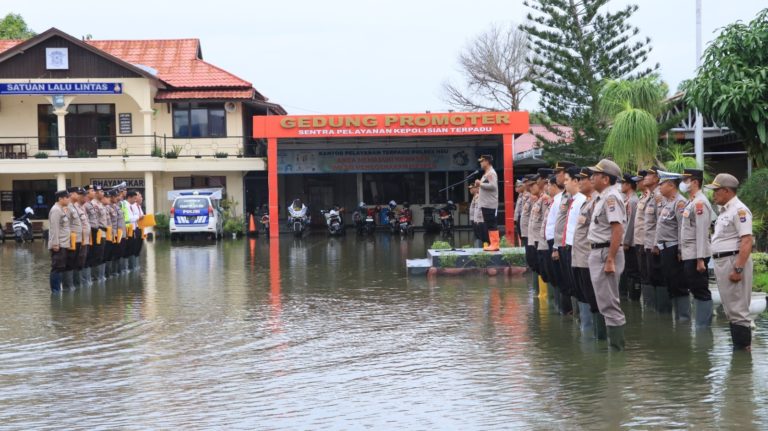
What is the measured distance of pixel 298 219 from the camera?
103 ft

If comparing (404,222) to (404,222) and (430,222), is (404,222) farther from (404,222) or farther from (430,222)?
(430,222)

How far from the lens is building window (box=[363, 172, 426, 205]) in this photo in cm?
3706

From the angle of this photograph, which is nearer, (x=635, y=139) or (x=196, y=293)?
(x=196, y=293)

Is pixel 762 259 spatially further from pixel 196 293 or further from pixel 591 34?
pixel 591 34

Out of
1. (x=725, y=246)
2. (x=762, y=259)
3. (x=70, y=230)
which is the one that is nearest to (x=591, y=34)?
(x=762, y=259)

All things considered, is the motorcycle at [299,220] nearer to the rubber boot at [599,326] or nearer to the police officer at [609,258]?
the rubber boot at [599,326]

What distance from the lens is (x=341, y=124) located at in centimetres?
2981

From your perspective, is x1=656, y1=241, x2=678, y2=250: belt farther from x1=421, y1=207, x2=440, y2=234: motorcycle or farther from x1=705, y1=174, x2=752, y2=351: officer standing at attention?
x1=421, y1=207, x2=440, y2=234: motorcycle

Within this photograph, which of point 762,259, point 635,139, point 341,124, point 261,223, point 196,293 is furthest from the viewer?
point 261,223

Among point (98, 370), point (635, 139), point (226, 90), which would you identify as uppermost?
point (226, 90)

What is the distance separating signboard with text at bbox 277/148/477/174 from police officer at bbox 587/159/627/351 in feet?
84.6

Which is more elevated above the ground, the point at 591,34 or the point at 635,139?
the point at 591,34

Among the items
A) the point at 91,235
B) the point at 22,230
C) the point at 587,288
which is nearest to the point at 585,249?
the point at 587,288

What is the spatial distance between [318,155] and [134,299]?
2109 cm
